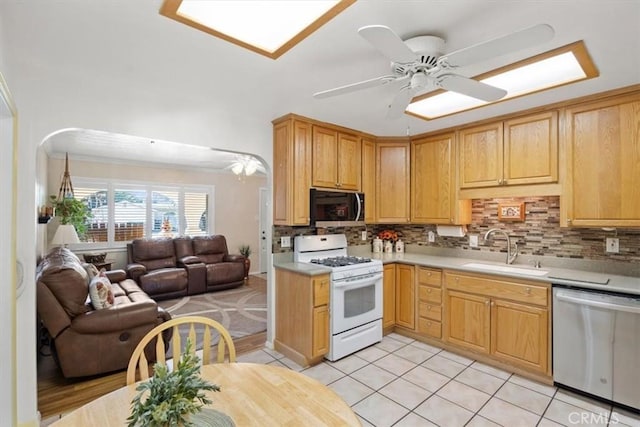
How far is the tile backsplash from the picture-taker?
8.71ft

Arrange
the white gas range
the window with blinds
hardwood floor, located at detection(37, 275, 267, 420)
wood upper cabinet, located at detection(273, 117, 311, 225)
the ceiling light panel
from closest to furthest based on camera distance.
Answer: the ceiling light panel
hardwood floor, located at detection(37, 275, 267, 420)
the white gas range
wood upper cabinet, located at detection(273, 117, 311, 225)
the window with blinds

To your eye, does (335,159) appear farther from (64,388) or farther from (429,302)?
(64,388)

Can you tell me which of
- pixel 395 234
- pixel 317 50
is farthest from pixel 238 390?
pixel 395 234

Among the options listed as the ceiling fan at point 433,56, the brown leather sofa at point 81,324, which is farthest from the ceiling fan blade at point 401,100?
the brown leather sofa at point 81,324

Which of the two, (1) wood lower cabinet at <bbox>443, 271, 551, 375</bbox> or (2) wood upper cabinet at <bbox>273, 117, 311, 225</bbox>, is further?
(2) wood upper cabinet at <bbox>273, 117, 311, 225</bbox>

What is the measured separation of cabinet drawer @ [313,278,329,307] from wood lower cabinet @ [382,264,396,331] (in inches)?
33.2

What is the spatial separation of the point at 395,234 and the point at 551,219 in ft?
5.80

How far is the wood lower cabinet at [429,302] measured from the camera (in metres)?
3.26

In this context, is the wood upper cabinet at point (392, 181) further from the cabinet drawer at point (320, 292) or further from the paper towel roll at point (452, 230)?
the cabinet drawer at point (320, 292)

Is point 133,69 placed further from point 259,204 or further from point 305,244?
point 259,204

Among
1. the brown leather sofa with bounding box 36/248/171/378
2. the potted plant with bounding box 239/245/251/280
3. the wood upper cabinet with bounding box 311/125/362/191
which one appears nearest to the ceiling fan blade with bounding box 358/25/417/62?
the wood upper cabinet with bounding box 311/125/362/191

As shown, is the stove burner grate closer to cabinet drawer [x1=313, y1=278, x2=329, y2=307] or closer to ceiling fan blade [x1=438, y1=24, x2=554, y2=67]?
cabinet drawer [x1=313, y1=278, x2=329, y2=307]

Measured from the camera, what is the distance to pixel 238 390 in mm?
1291

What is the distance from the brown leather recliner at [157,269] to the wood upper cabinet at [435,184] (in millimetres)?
3984
